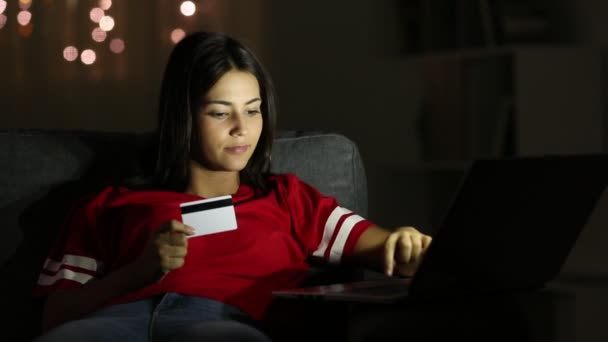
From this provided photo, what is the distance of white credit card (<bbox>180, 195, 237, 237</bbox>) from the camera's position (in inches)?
53.0

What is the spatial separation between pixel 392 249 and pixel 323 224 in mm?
199

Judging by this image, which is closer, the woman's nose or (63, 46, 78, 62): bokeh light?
the woman's nose

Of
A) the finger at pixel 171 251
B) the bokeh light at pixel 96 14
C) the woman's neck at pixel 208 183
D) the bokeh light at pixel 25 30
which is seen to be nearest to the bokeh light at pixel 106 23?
the bokeh light at pixel 96 14

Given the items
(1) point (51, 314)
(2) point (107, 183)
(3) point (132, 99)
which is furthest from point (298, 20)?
(1) point (51, 314)

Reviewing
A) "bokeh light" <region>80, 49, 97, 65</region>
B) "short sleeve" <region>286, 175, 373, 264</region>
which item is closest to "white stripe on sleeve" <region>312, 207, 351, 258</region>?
"short sleeve" <region>286, 175, 373, 264</region>

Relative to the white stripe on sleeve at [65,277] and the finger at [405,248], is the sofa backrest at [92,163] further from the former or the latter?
the finger at [405,248]

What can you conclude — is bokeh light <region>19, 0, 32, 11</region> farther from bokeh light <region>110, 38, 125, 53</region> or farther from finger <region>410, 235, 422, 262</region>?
finger <region>410, 235, 422, 262</region>

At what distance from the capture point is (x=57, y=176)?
1.74 m

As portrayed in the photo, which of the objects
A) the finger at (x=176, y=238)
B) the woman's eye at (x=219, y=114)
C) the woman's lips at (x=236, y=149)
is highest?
the woman's eye at (x=219, y=114)

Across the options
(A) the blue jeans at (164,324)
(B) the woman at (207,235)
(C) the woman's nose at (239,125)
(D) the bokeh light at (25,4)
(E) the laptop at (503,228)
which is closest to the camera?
(E) the laptop at (503,228)

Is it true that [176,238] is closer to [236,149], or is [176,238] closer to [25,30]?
[236,149]

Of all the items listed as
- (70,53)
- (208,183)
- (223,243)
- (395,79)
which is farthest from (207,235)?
(395,79)

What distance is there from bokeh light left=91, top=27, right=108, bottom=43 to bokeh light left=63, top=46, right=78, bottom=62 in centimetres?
8

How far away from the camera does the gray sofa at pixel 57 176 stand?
1.69m
